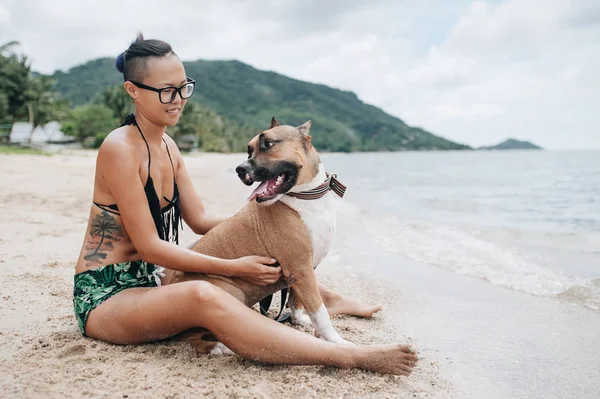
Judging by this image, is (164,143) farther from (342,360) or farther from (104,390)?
(342,360)

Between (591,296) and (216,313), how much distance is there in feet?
15.1

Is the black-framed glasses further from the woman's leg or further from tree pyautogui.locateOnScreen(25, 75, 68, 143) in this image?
tree pyautogui.locateOnScreen(25, 75, 68, 143)

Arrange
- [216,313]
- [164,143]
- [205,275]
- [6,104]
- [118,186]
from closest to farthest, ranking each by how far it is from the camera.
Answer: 1. [216,313]
2. [118,186]
3. [205,275]
4. [164,143]
5. [6,104]

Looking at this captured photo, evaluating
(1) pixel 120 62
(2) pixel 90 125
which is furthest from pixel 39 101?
(1) pixel 120 62

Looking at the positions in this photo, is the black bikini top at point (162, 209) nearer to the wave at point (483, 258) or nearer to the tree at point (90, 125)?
the wave at point (483, 258)

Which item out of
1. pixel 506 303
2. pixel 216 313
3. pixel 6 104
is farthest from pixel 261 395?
pixel 6 104

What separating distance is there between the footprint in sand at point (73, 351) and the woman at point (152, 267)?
0.12 metres

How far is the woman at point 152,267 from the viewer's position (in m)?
2.95

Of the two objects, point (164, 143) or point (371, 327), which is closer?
point (164, 143)

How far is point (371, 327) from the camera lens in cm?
409

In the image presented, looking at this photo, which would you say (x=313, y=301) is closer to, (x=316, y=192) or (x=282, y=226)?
(x=282, y=226)

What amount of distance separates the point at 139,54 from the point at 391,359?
106 inches

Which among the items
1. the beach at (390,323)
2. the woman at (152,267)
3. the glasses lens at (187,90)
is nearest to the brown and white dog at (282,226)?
the woman at (152,267)

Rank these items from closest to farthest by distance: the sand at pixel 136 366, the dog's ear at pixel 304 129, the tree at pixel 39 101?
the sand at pixel 136 366 → the dog's ear at pixel 304 129 → the tree at pixel 39 101
